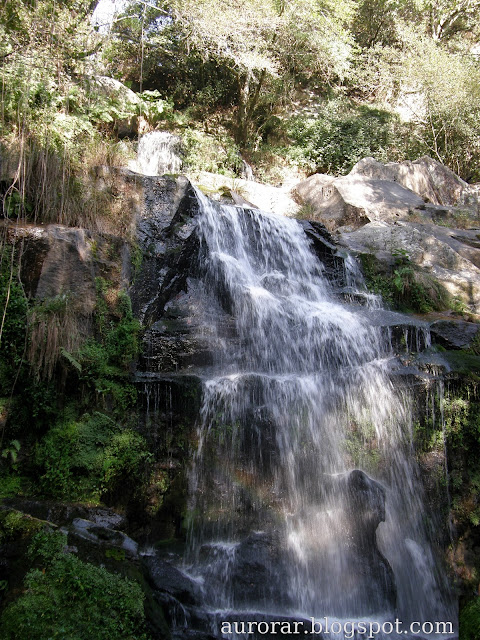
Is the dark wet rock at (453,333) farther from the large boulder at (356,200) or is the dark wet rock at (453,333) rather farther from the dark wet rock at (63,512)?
the dark wet rock at (63,512)

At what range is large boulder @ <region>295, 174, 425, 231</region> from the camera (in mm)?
12211

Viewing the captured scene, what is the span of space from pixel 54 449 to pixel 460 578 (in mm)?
5309

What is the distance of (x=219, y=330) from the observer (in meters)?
7.05

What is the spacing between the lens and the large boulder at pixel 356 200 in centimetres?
1221

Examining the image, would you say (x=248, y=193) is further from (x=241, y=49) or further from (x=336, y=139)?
(x=336, y=139)

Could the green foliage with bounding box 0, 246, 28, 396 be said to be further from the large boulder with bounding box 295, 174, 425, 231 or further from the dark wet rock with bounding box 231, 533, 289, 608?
the large boulder with bounding box 295, 174, 425, 231

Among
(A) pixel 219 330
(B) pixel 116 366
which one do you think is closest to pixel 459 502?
(A) pixel 219 330

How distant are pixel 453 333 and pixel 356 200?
6039mm

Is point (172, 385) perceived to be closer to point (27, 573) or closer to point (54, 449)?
point (54, 449)

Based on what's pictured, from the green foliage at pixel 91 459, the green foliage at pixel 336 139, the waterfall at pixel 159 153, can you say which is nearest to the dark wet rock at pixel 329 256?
the waterfall at pixel 159 153

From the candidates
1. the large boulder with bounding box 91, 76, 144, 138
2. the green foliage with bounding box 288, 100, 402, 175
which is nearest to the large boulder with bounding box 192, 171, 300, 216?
the large boulder with bounding box 91, 76, 144, 138

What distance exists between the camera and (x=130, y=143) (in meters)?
12.6

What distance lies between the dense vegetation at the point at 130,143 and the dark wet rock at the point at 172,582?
865 mm

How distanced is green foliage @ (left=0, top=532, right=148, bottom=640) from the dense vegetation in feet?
0.04
